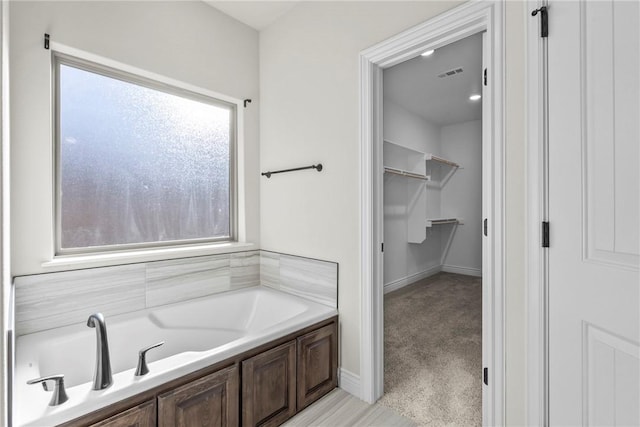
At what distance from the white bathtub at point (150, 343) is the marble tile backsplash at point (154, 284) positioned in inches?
2.9

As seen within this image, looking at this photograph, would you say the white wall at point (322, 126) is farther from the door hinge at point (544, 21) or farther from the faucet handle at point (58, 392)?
the faucet handle at point (58, 392)

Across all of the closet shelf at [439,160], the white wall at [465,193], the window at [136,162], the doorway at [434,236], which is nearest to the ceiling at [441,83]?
the doorway at [434,236]

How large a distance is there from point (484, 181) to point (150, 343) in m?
2.17

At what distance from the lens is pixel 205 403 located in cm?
145

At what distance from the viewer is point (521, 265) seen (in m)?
1.35

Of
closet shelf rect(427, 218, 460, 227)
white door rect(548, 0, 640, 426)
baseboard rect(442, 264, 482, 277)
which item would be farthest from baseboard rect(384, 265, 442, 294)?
white door rect(548, 0, 640, 426)

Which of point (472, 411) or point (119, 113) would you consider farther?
point (119, 113)

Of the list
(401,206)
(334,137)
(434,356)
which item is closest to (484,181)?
(334,137)

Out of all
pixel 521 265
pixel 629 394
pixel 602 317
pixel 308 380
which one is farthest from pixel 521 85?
pixel 308 380

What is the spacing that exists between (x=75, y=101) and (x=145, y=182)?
2.06 ft

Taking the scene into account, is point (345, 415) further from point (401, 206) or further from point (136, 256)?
point (401, 206)

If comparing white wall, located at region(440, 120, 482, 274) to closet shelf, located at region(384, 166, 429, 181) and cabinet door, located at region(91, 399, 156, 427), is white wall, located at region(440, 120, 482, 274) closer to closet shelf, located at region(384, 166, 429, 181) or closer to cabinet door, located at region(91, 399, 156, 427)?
closet shelf, located at region(384, 166, 429, 181)

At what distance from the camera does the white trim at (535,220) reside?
48.5 inches

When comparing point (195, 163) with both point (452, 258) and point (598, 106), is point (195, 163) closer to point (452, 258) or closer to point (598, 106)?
point (598, 106)
